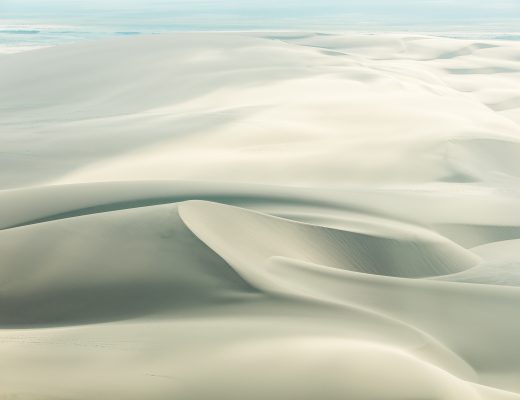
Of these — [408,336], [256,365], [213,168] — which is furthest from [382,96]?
[256,365]

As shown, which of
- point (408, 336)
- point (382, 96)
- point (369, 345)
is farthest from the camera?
point (382, 96)

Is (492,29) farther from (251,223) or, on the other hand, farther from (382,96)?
(251,223)

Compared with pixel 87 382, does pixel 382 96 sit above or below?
above

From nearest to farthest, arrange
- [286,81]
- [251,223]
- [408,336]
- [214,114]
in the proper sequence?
1. [408,336]
2. [251,223]
3. [214,114]
4. [286,81]

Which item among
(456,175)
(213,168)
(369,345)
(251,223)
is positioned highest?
(456,175)

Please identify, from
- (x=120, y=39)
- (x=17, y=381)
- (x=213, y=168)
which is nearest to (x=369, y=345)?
(x=17, y=381)

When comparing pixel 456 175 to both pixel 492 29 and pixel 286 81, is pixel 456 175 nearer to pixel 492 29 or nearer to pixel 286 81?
pixel 286 81

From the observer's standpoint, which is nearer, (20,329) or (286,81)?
(20,329)
